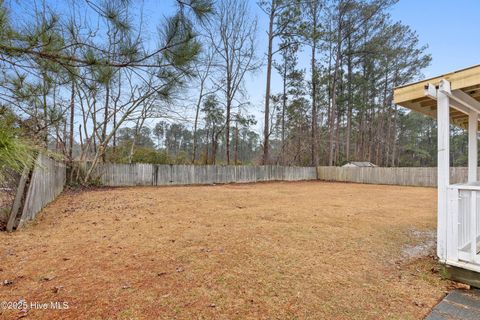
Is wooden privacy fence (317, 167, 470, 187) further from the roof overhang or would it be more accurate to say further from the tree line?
the roof overhang

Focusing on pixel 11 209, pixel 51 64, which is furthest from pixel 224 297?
pixel 11 209

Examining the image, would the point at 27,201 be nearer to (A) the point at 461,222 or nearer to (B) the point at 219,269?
(B) the point at 219,269

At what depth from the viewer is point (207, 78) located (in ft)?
51.9

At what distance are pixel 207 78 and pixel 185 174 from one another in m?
6.65

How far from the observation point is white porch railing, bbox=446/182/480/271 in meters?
2.27

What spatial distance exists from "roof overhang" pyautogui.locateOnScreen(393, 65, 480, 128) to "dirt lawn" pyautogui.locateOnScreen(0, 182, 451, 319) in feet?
5.90

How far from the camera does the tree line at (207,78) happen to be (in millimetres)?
2139

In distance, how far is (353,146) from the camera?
2608 cm

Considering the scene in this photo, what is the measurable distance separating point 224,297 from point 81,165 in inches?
399

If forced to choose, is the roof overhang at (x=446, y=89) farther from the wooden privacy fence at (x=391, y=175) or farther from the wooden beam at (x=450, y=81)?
the wooden privacy fence at (x=391, y=175)

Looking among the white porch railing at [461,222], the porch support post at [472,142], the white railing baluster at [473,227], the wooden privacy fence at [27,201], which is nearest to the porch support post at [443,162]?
the white porch railing at [461,222]

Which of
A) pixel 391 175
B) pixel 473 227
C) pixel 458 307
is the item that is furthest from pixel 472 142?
pixel 391 175

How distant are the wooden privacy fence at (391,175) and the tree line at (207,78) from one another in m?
1.70

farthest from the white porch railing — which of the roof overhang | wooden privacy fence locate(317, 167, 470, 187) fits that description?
wooden privacy fence locate(317, 167, 470, 187)
